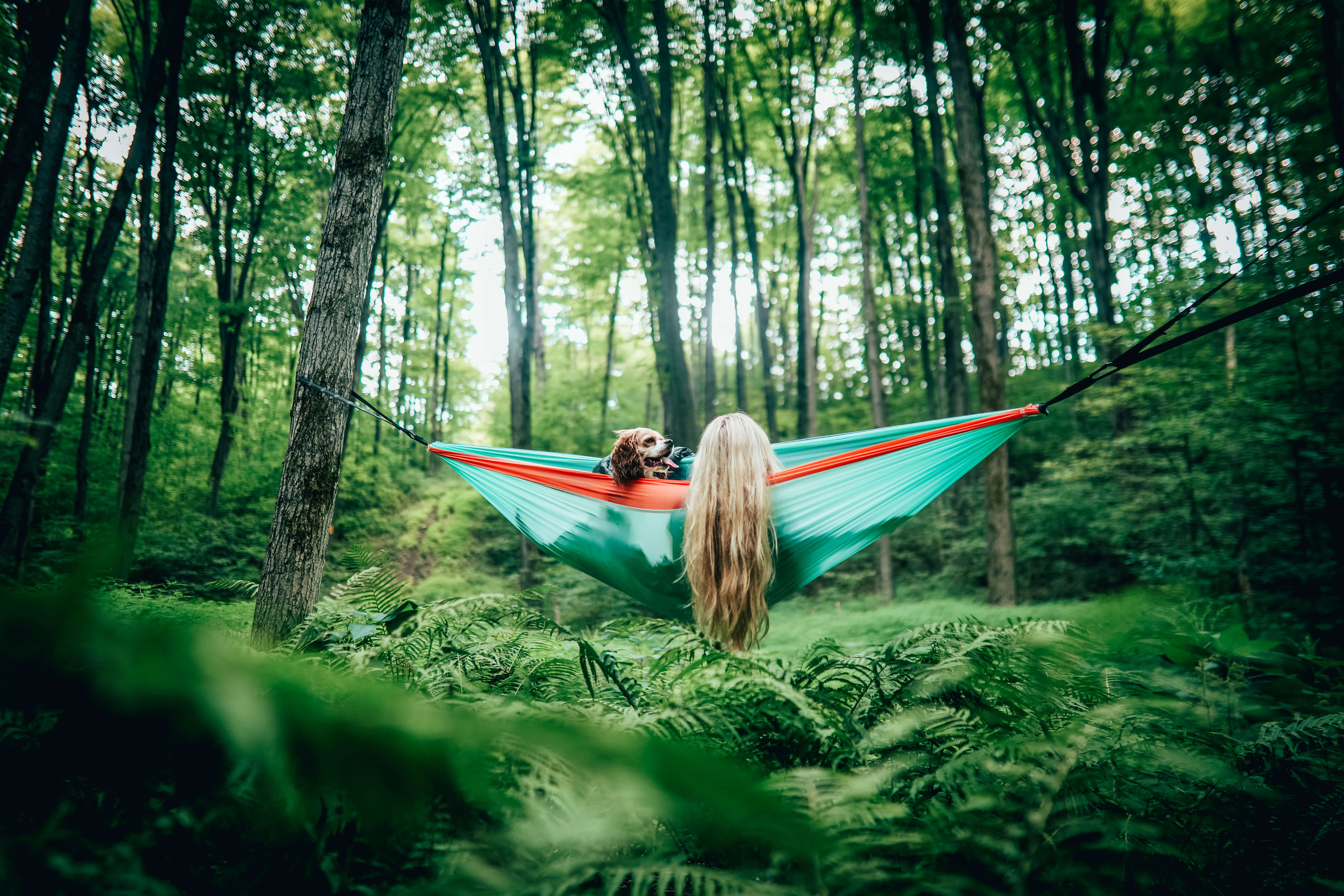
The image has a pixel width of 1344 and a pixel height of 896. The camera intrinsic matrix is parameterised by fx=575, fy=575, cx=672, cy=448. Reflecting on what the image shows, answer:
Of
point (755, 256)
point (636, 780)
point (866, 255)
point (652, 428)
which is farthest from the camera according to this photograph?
point (755, 256)

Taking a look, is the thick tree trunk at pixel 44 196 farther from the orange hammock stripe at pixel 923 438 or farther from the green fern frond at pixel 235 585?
the orange hammock stripe at pixel 923 438

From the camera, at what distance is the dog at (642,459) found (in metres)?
2.23

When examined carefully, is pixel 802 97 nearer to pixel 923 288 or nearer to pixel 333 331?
pixel 923 288

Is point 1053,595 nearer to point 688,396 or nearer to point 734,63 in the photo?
point 688,396

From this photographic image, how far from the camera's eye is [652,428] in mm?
8219

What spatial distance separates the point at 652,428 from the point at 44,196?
6.04m

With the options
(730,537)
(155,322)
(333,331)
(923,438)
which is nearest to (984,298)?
(923,438)

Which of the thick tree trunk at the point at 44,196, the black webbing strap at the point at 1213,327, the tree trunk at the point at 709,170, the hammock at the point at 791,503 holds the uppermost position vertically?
the tree trunk at the point at 709,170

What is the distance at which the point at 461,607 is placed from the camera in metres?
1.92

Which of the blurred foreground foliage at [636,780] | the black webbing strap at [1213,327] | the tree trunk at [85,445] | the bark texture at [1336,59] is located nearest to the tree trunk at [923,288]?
the bark texture at [1336,59]

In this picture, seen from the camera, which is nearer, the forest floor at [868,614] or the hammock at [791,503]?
the forest floor at [868,614]

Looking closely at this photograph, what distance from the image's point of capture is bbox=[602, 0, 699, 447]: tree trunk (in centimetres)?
670

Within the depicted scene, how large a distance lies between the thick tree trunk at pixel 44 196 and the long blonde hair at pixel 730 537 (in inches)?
140

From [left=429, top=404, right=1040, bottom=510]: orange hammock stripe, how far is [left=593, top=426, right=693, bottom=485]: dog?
36 millimetres
